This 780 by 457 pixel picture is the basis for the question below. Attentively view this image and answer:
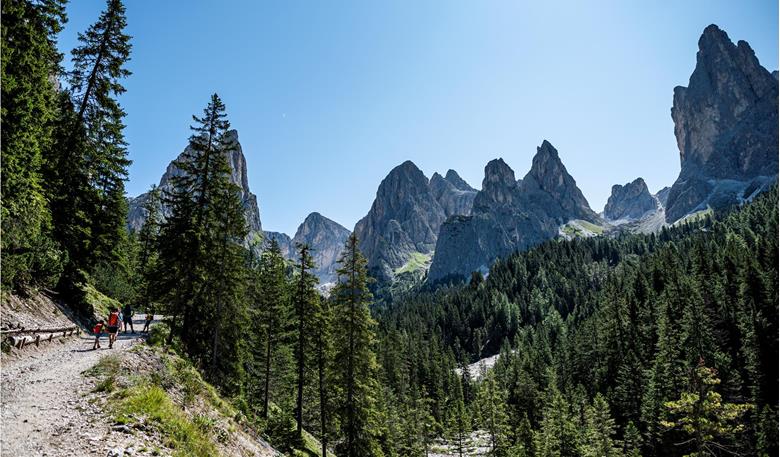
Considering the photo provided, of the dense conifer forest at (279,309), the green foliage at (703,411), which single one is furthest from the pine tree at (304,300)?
the green foliage at (703,411)

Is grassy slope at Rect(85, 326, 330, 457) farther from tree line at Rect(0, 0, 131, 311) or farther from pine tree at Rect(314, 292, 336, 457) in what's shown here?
pine tree at Rect(314, 292, 336, 457)

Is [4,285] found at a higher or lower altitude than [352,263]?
lower

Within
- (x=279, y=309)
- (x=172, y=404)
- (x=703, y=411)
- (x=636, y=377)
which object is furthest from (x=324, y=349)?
A: (x=636, y=377)

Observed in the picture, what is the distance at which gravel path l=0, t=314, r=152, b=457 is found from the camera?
886cm

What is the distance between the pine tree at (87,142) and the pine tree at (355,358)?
51.3 feet

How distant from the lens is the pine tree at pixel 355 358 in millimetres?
29516

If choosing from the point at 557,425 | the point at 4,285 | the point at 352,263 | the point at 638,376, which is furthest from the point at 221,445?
the point at 638,376

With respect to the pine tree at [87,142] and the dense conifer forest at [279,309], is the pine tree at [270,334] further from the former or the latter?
the pine tree at [87,142]

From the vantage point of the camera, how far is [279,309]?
128ft

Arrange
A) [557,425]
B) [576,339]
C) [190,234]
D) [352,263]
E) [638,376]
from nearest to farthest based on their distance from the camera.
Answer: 1. [190,234]
2. [352,263]
3. [557,425]
4. [638,376]
5. [576,339]

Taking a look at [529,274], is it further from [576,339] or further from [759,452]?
[759,452]

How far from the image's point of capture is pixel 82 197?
83.0 ft

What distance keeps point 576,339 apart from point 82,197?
92588 millimetres

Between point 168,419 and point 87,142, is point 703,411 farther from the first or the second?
point 87,142
